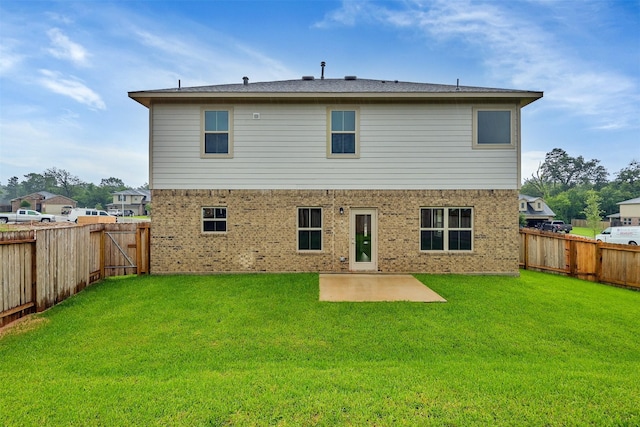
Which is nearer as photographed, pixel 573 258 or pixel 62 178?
pixel 573 258

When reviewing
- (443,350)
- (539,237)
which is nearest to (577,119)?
(539,237)

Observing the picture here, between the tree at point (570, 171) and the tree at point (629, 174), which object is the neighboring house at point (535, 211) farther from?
the tree at point (570, 171)

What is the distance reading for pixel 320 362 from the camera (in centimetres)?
394

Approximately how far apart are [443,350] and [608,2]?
21.1 m

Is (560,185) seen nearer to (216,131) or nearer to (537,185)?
(537,185)

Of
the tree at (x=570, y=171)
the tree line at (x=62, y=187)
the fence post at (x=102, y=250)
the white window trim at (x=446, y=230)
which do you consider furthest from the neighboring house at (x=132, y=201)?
the tree at (x=570, y=171)

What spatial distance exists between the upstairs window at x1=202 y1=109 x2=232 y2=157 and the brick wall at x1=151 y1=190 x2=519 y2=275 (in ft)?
4.45

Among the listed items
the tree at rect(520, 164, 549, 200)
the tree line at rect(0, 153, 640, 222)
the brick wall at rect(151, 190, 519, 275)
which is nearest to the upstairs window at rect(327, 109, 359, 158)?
the brick wall at rect(151, 190, 519, 275)

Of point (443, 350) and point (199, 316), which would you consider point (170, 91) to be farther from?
point (443, 350)

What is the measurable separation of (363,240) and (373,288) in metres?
2.02

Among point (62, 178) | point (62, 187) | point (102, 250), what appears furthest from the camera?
point (62, 178)

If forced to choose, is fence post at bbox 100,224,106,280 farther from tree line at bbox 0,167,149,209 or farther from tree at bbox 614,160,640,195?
tree at bbox 614,160,640,195

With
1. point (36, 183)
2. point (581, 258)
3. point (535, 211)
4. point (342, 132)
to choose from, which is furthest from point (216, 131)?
point (36, 183)

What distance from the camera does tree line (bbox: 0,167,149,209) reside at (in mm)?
74312
